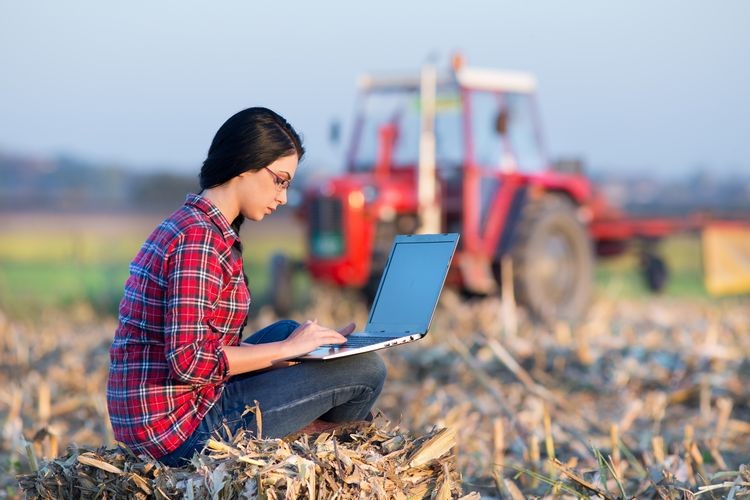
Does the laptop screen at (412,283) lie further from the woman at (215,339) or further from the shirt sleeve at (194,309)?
the shirt sleeve at (194,309)

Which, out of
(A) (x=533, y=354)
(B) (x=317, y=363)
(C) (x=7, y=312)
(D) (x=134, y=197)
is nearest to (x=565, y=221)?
(A) (x=533, y=354)

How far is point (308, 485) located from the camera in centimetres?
300

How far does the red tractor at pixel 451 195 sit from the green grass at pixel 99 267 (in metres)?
1.14

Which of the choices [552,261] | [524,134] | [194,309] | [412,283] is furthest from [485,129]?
[194,309]

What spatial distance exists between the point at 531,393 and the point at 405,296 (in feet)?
10.1

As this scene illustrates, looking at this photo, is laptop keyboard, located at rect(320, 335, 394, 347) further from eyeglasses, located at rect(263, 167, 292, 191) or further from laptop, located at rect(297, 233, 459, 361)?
eyeglasses, located at rect(263, 167, 292, 191)

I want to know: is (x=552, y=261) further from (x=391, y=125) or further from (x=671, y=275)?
(x=671, y=275)

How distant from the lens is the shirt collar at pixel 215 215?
130 inches

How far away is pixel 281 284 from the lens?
10.6 m

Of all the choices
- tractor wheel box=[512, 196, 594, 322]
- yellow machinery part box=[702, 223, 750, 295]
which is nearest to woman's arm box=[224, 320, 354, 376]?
tractor wheel box=[512, 196, 594, 322]

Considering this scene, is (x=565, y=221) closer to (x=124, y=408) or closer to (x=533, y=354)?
(x=533, y=354)

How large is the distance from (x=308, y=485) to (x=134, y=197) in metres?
25.3

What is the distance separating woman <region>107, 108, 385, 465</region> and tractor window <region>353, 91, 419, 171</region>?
23.1ft

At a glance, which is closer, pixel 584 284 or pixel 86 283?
pixel 584 284
